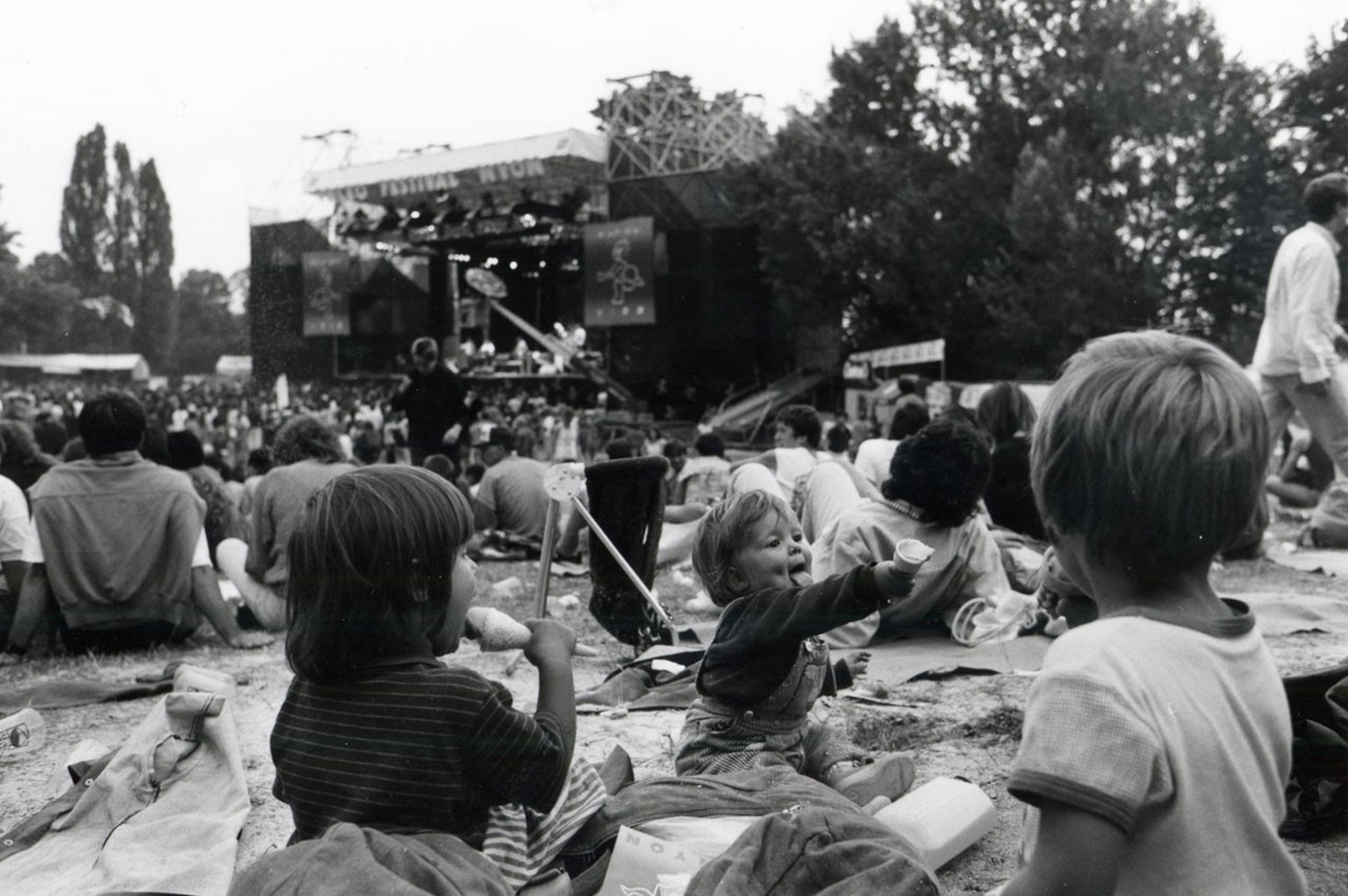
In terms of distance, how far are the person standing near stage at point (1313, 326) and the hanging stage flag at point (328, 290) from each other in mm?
31038

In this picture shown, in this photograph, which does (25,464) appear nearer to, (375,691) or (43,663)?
(43,663)

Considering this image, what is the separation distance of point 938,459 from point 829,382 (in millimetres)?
24053

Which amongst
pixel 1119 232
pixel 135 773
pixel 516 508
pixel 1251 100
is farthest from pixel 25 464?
pixel 1251 100

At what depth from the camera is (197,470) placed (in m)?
6.58

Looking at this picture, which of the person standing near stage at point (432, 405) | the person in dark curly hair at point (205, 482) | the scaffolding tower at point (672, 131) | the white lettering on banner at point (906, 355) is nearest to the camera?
the person in dark curly hair at point (205, 482)

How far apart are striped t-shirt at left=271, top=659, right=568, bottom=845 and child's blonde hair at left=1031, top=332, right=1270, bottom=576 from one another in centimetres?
97

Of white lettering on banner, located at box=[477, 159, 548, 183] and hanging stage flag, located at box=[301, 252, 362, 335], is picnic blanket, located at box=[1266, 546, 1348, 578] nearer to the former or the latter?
white lettering on banner, located at box=[477, 159, 548, 183]

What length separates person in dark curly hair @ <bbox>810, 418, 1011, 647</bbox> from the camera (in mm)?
4570

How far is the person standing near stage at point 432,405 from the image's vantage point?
8477mm

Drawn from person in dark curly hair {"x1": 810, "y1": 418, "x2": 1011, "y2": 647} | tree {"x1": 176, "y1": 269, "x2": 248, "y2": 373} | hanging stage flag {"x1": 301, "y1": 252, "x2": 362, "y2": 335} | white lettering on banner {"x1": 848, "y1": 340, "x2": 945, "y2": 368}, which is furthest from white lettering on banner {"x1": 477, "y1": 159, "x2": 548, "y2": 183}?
tree {"x1": 176, "y1": 269, "x2": 248, "y2": 373}

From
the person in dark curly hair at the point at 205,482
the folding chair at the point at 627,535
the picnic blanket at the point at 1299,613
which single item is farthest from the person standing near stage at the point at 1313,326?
the person in dark curly hair at the point at 205,482

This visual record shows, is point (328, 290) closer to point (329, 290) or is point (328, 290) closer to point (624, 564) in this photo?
point (329, 290)

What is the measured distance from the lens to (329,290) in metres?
33.9

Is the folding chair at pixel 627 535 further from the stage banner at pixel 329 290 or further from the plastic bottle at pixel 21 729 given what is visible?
the stage banner at pixel 329 290
